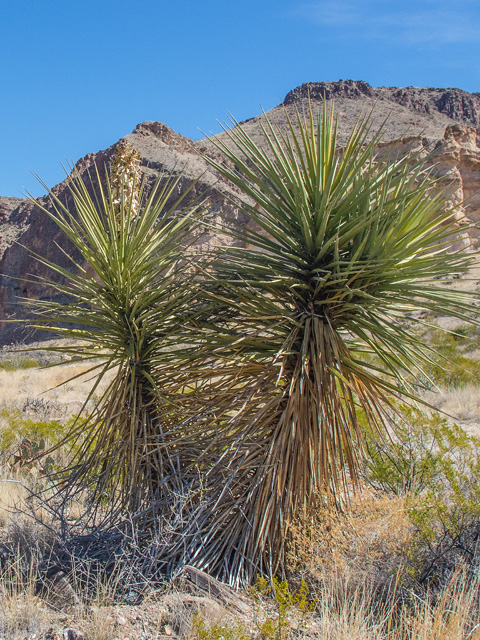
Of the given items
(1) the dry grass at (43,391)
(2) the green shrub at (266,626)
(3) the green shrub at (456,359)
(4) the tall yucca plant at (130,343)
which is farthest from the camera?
(3) the green shrub at (456,359)

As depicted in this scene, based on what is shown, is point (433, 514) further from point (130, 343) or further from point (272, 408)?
point (130, 343)

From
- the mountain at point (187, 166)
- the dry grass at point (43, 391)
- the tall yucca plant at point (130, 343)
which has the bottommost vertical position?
the dry grass at point (43, 391)

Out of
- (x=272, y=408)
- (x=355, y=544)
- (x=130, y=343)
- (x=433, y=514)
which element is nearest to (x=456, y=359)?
(x=433, y=514)

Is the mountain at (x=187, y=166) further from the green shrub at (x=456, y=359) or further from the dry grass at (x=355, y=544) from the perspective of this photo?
the dry grass at (x=355, y=544)

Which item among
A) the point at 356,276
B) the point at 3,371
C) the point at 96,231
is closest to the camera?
the point at 356,276

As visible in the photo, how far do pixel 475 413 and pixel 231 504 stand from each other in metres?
6.06

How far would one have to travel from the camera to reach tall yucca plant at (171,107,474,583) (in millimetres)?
3043

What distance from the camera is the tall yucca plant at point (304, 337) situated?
3.04m

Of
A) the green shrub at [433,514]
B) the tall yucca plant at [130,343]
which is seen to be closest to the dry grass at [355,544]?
the green shrub at [433,514]

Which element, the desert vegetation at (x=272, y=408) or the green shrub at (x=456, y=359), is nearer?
the desert vegetation at (x=272, y=408)

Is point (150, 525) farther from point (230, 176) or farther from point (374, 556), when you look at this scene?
point (230, 176)

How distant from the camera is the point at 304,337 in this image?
307 centimetres

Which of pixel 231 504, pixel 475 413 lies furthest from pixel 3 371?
pixel 231 504

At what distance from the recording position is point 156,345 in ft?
11.6
